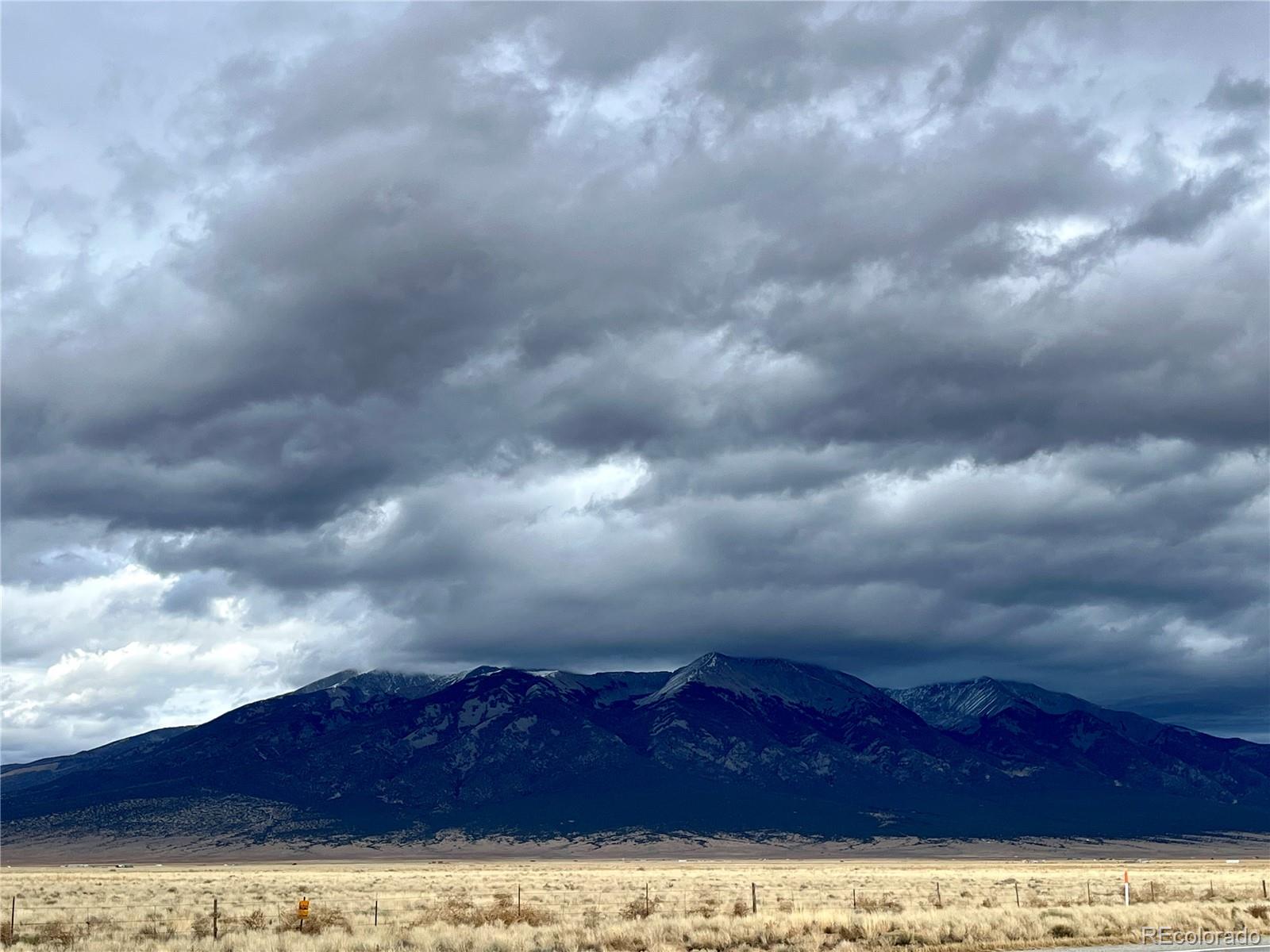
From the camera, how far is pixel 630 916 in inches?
1839

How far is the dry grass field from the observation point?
37062mm

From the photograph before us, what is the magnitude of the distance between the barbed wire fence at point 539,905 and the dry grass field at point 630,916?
164 millimetres

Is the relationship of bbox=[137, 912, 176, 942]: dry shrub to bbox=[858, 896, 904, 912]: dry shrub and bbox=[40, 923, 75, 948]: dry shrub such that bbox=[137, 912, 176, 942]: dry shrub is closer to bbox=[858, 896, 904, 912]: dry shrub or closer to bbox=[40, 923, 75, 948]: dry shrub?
bbox=[40, 923, 75, 948]: dry shrub

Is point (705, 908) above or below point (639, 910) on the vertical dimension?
below

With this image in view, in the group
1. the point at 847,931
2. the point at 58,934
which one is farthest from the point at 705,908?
the point at 58,934

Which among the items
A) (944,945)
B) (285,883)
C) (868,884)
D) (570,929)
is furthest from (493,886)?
(944,945)

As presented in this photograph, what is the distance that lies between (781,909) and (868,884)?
31853mm

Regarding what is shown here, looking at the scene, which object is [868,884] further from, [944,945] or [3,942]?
[3,942]

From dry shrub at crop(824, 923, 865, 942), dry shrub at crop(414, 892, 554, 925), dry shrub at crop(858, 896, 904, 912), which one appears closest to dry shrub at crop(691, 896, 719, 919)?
dry shrub at crop(414, 892, 554, 925)

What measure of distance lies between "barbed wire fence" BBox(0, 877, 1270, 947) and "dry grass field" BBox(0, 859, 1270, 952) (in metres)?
0.16

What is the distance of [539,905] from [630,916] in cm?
1204

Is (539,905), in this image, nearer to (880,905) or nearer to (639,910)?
(639,910)

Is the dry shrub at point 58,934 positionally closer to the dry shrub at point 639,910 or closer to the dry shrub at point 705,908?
the dry shrub at point 639,910

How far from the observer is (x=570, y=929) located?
4000 centimetres
